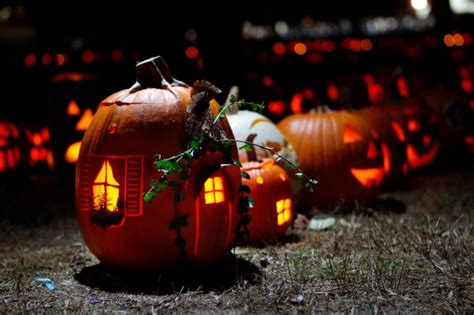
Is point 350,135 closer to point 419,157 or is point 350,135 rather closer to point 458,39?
point 419,157

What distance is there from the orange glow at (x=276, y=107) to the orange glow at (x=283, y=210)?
4242 mm

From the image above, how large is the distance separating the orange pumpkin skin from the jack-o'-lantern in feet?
13.1

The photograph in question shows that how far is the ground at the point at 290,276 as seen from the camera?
3762 mm

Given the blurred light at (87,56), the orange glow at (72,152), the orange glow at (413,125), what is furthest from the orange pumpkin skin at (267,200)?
the blurred light at (87,56)

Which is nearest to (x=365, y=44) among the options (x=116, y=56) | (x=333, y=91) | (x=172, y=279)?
(x=116, y=56)

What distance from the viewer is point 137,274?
14.3ft

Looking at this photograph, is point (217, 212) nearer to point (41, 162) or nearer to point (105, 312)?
point (105, 312)

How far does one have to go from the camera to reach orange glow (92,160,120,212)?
4172mm

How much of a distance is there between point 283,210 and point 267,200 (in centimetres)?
20

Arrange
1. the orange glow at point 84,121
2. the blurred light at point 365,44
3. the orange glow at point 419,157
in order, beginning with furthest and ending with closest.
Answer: the blurred light at point 365,44 < the orange glow at point 419,157 < the orange glow at point 84,121

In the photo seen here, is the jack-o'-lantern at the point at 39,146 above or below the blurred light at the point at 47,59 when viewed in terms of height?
below

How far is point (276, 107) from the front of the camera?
9.67 meters

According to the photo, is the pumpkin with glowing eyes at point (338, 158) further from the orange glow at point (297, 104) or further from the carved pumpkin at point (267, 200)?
the orange glow at point (297, 104)

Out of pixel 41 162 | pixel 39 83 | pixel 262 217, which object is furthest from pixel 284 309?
pixel 39 83
